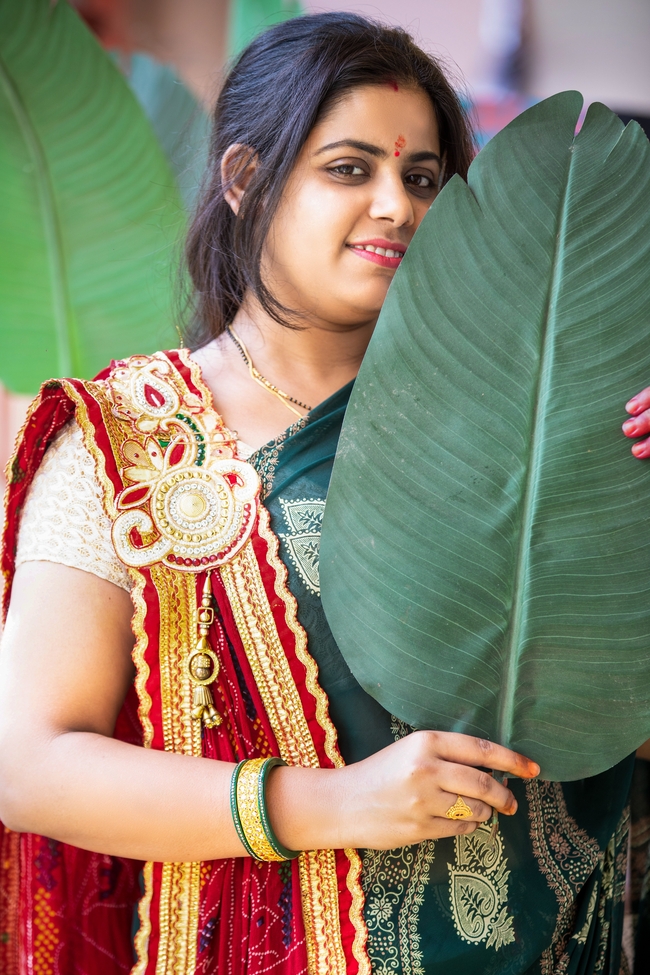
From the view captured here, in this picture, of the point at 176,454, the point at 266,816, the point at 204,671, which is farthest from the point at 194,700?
the point at 176,454

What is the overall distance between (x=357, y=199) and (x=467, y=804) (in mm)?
577

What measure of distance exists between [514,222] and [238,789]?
1.68 ft

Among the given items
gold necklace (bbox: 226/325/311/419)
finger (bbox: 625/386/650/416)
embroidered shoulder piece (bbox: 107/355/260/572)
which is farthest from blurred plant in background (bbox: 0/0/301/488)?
finger (bbox: 625/386/650/416)

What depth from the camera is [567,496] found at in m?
0.72

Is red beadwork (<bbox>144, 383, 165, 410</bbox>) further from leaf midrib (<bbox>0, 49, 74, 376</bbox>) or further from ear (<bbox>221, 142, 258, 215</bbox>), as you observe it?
leaf midrib (<bbox>0, 49, 74, 376</bbox>)

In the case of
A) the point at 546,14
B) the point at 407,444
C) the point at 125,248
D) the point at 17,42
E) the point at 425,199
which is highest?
the point at 546,14

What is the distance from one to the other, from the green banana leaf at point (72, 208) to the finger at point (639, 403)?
3.45 feet

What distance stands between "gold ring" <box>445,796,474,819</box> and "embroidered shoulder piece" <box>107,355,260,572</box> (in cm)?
31

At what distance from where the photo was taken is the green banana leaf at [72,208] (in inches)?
64.0

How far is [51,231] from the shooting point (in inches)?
68.8

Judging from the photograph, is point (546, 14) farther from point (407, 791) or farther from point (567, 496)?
point (407, 791)

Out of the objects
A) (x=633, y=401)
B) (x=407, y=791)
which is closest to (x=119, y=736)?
(x=407, y=791)

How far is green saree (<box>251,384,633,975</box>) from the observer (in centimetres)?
85

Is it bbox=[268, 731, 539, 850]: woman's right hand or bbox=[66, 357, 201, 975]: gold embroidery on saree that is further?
bbox=[66, 357, 201, 975]: gold embroidery on saree
